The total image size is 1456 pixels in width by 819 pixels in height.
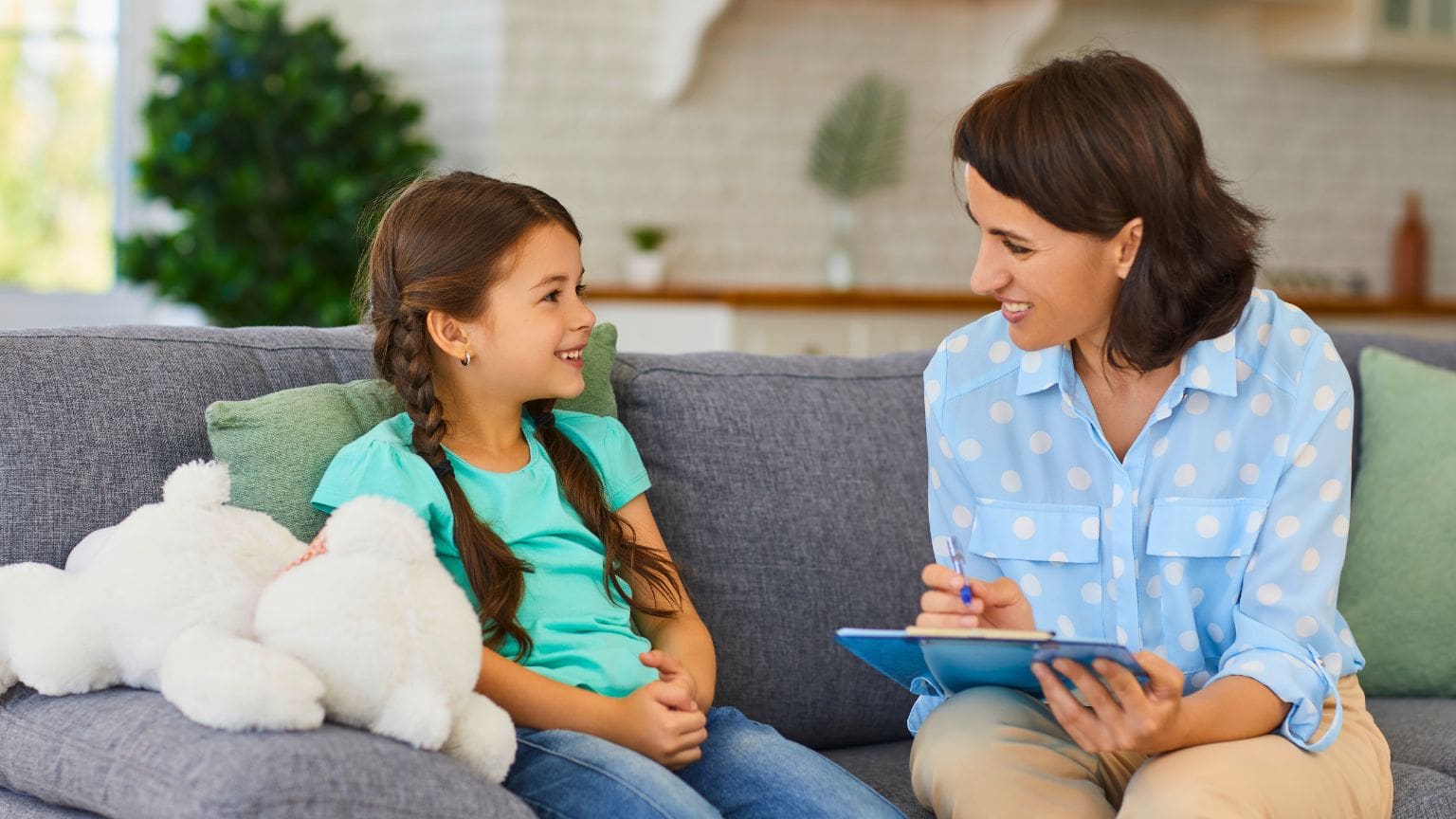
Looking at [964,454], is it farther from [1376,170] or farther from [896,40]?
[1376,170]

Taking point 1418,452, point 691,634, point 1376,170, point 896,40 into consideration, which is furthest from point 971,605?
point 1376,170

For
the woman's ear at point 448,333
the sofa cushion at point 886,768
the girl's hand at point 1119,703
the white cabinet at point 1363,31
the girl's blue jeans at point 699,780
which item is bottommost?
the sofa cushion at point 886,768

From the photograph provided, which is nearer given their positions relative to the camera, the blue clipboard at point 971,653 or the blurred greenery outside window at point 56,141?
the blue clipboard at point 971,653

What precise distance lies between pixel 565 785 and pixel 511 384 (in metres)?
0.45

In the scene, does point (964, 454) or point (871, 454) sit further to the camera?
point (871, 454)

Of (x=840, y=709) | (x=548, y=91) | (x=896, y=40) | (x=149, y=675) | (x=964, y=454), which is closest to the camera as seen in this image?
(x=149, y=675)

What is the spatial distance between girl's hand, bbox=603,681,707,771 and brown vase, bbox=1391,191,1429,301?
14.6ft

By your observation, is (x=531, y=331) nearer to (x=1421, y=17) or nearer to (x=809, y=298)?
(x=809, y=298)

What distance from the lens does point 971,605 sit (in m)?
1.42

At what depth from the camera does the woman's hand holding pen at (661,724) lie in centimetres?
148

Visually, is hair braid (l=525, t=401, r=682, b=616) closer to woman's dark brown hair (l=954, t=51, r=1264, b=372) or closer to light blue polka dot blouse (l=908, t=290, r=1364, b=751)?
light blue polka dot blouse (l=908, t=290, r=1364, b=751)

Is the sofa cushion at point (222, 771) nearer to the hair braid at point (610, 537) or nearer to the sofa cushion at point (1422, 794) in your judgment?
the hair braid at point (610, 537)

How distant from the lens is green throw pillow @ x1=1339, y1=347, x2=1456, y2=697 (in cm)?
205

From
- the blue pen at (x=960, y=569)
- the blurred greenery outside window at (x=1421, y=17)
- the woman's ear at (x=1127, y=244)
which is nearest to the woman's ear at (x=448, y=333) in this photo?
the blue pen at (x=960, y=569)
